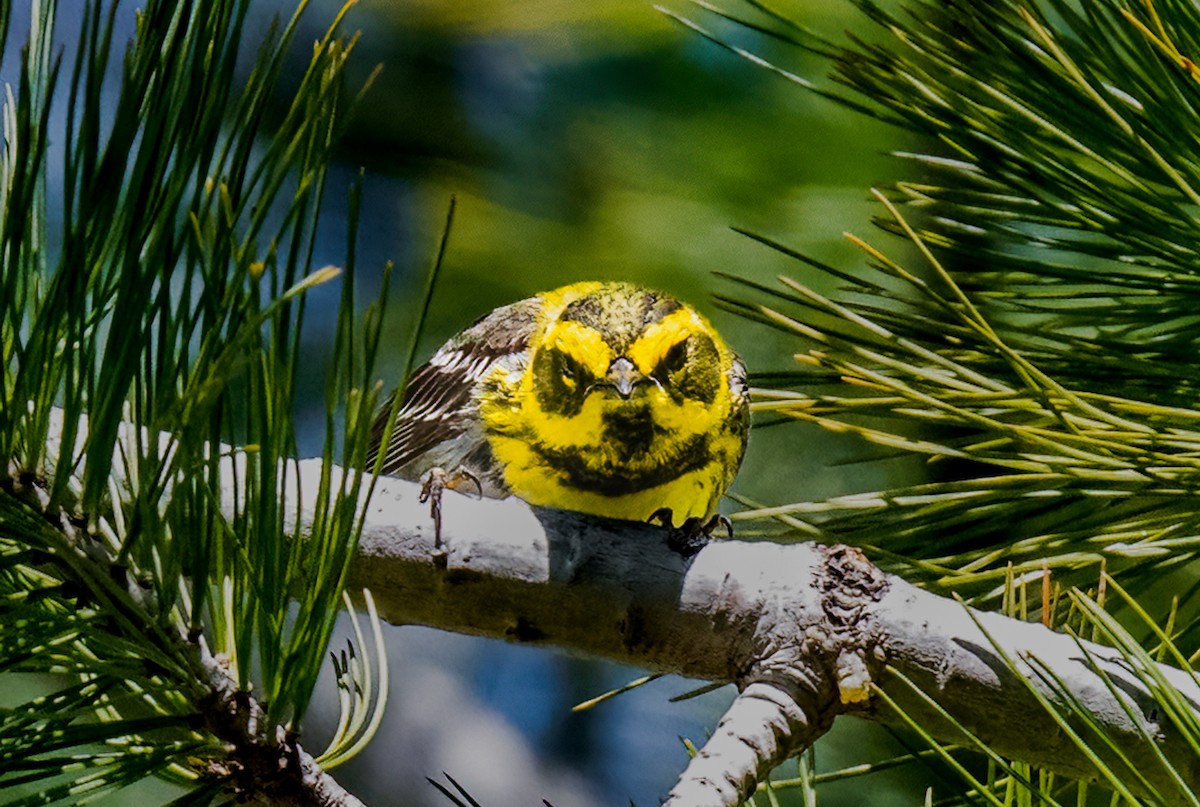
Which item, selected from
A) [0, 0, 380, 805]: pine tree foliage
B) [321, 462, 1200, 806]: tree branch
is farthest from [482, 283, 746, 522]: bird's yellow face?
[0, 0, 380, 805]: pine tree foliage

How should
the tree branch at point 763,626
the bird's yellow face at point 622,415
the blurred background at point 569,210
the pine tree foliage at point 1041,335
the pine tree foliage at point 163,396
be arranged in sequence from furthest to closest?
the blurred background at point 569,210, the bird's yellow face at point 622,415, the pine tree foliage at point 1041,335, the tree branch at point 763,626, the pine tree foliage at point 163,396

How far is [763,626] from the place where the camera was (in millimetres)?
1131

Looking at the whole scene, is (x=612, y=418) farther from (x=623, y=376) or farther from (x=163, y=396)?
(x=163, y=396)

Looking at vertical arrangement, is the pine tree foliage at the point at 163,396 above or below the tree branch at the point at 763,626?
above

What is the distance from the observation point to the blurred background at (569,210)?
2.90 m

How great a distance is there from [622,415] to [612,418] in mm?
15

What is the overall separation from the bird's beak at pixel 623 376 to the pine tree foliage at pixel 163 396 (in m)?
0.85

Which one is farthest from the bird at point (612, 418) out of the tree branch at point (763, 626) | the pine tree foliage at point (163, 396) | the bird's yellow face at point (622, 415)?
the pine tree foliage at point (163, 396)

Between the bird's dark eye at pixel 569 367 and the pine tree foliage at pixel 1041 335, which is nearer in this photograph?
the pine tree foliage at pixel 1041 335

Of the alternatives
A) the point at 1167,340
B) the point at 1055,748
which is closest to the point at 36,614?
the point at 1055,748

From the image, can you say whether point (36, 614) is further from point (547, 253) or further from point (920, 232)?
point (547, 253)

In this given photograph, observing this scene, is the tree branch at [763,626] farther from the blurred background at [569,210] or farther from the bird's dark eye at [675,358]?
the blurred background at [569,210]

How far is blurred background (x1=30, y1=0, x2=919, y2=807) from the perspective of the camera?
114 inches

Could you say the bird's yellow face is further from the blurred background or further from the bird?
the blurred background
